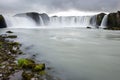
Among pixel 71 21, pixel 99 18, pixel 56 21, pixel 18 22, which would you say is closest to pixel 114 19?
pixel 99 18

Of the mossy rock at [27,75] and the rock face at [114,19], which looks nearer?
the mossy rock at [27,75]

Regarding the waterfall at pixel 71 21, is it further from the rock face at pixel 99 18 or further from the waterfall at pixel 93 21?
the rock face at pixel 99 18

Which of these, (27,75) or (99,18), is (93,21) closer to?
(99,18)

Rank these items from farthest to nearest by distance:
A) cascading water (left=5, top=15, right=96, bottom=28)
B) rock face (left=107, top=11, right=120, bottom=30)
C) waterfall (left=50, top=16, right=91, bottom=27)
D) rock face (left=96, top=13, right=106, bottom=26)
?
waterfall (left=50, top=16, right=91, bottom=27)
rock face (left=96, top=13, right=106, bottom=26)
cascading water (left=5, top=15, right=96, bottom=28)
rock face (left=107, top=11, right=120, bottom=30)

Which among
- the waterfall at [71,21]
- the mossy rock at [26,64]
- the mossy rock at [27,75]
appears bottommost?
the waterfall at [71,21]

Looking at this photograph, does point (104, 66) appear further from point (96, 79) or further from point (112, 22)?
point (112, 22)

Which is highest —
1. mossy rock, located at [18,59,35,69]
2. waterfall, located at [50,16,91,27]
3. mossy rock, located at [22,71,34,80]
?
mossy rock, located at [18,59,35,69]

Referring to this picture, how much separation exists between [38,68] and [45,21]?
6247 cm

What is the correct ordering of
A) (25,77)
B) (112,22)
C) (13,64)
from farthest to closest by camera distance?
(112,22) → (13,64) → (25,77)

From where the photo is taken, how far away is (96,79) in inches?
→ 329

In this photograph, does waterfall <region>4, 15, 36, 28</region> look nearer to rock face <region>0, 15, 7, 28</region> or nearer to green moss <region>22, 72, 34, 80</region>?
rock face <region>0, 15, 7, 28</region>

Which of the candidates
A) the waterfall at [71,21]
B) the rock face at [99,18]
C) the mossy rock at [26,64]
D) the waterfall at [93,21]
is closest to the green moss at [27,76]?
the mossy rock at [26,64]

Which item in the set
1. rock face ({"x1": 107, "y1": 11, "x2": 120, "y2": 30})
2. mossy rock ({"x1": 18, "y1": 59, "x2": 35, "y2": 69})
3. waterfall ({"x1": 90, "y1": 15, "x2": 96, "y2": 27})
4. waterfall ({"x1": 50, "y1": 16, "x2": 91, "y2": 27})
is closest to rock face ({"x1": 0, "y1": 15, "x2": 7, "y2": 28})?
waterfall ({"x1": 50, "y1": 16, "x2": 91, "y2": 27})

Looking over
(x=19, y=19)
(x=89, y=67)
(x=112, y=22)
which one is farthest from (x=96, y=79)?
(x=19, y=19)
